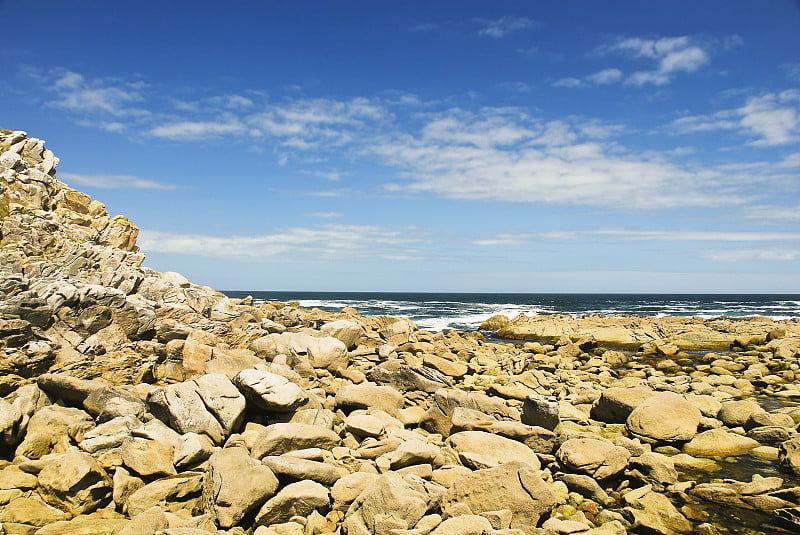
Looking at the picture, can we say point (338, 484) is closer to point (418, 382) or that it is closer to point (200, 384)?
point (200, 384)

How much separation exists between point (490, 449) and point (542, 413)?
2.12m

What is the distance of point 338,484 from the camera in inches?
235

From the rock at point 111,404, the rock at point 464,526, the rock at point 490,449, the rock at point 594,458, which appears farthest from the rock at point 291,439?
the rock at point 594,458

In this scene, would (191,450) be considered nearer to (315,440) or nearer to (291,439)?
(291,439)

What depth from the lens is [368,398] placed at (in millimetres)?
9648

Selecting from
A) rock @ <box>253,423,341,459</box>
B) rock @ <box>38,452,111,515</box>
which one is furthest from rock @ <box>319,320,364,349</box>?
rock @ <box>38,452,111,515</box>

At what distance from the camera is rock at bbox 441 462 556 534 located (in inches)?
227

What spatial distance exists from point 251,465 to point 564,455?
510 centimetres

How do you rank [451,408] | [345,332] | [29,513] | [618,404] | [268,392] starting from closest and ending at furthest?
1. [29,513]
2. [268,392]
3. [451,408]
4. [618,404]
5. [345,332]

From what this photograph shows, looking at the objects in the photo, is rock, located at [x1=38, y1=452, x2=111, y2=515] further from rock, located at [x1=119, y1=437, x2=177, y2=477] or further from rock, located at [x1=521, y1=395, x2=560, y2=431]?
rock, located at [x1=521, y1=395, x2=560, y2=431]

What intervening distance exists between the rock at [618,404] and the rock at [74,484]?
1023 centimetres

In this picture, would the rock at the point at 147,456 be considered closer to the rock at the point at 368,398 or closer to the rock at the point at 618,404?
the rock at the point at 368,398

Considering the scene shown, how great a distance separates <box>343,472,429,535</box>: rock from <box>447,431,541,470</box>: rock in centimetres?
183

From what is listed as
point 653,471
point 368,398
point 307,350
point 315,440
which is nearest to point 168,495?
point 315,440
